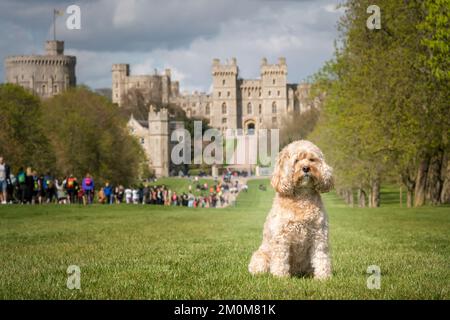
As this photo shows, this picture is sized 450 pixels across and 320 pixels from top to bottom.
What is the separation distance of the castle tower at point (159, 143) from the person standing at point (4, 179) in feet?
271

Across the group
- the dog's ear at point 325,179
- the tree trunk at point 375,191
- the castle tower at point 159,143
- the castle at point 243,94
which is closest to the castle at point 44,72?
the castle at point 243,94

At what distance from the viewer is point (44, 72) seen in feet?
475

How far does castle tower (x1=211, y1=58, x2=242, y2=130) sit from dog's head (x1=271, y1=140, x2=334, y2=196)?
159861 millimetres

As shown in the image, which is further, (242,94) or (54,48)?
(242,94)

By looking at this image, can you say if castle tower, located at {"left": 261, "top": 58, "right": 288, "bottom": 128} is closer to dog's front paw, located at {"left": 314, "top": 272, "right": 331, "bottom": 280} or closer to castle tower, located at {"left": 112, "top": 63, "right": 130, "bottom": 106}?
castle tower, located at {"left": 112, "top": 63, "right": 130, "bottom": 106}

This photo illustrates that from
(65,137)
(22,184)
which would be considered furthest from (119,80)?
(22,184)

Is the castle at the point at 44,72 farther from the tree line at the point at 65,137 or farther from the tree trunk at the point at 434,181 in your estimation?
the tree trunk at the point at 434,181

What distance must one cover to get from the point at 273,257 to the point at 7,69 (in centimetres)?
15033

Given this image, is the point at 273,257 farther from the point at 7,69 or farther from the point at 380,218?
the point at 7,69

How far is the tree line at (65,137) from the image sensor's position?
4969cm

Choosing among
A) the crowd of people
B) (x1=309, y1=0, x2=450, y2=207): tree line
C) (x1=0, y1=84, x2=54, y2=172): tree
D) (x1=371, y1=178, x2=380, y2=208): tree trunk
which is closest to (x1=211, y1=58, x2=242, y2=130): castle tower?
(x1=0, y1=84, x2=54, y2=172): tree

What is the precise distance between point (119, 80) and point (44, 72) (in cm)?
3304

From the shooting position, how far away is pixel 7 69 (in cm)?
15075

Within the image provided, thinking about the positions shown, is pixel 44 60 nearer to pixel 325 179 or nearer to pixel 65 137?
pixel 65 137
